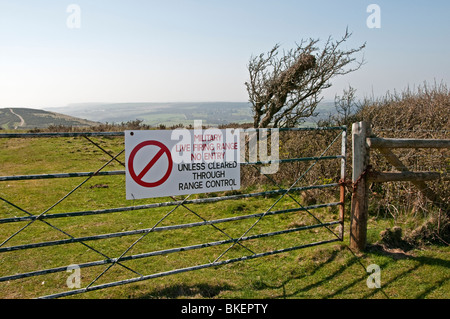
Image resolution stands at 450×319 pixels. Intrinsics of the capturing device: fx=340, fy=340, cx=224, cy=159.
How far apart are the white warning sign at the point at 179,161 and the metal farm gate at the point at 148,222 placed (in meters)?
0.18

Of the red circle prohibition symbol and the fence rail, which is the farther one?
the fence rail

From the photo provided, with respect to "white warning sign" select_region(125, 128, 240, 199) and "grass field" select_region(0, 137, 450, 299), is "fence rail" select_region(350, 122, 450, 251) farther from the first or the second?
"white warning sign" select_region(125, 128, 240, 199)

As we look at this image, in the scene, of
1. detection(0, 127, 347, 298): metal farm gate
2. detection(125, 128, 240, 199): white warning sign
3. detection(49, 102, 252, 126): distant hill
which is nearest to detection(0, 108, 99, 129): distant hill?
detection(49, 102, 252, 126): distant hill

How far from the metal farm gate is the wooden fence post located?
236mm

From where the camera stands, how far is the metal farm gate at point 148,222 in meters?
4.21

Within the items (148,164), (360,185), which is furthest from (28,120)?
(360,185)

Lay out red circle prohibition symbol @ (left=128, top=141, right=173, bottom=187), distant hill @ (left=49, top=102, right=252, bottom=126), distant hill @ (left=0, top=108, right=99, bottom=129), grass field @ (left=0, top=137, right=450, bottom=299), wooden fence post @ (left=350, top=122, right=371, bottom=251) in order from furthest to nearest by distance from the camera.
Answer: distant hill @ (left=0, top=108, right=99, bottom=129) < distant hill @ (left=49, top=102, right=252, bottom=126) < wooden fence post @ (left=350, top=122, right=371, bottom=251) < grass field @ (left=0, top=137, right=450, bottom=299) < red circle prohibition symbol @ (left=128, top=141, right=173, bottom=187)

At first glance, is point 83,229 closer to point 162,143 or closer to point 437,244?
point 162,143

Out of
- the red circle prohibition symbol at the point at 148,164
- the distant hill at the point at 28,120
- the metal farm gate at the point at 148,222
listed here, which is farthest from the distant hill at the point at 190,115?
the red circle prohibition symbol at the point at 148,164

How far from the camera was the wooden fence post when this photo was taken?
5273mm

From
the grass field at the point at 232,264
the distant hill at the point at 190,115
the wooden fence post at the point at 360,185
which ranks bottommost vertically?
the grass field at the point at 232,264

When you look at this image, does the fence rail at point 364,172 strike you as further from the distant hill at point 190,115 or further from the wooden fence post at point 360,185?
the distant hill at point 190,115

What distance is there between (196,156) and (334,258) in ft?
8.88
